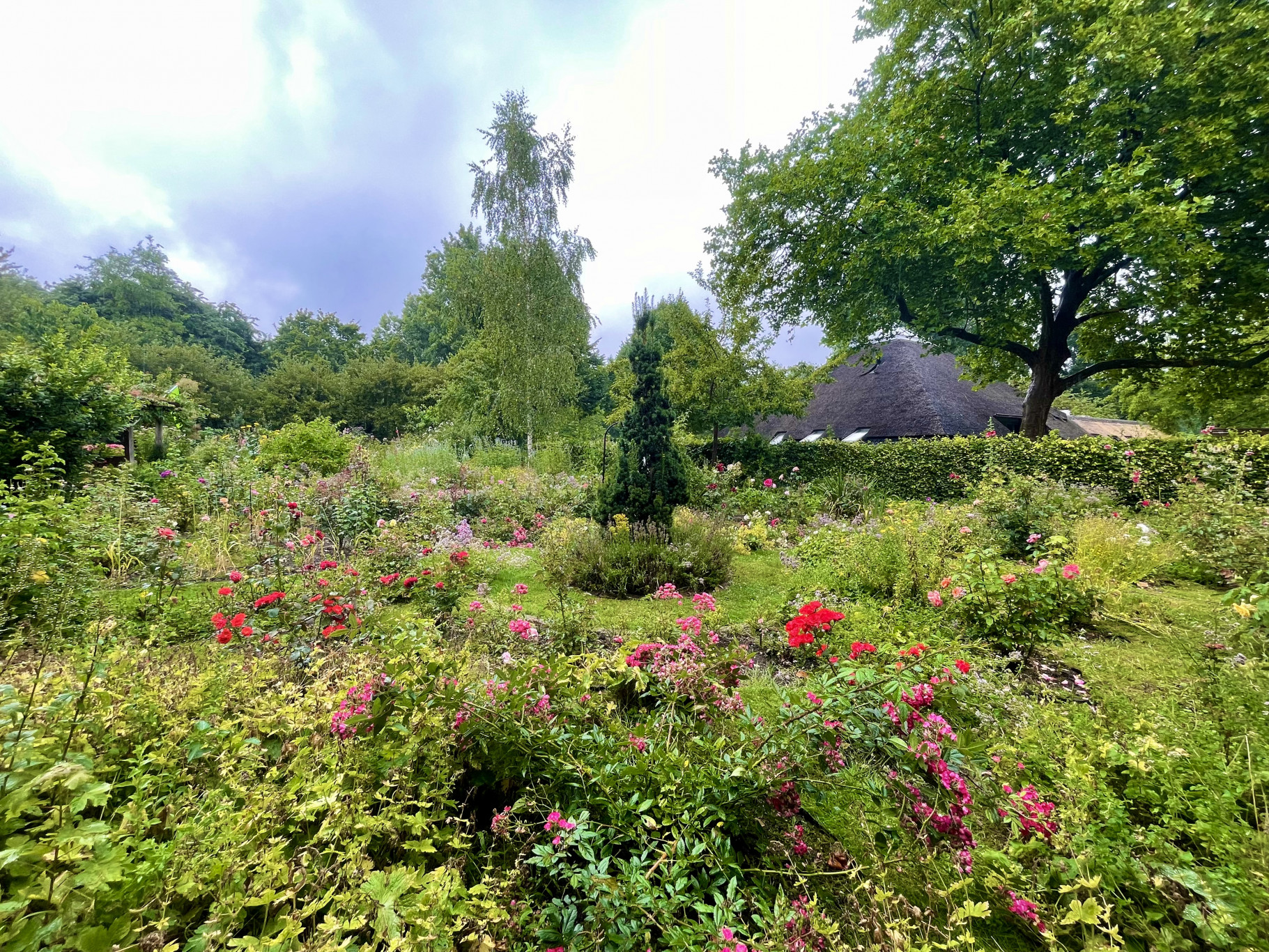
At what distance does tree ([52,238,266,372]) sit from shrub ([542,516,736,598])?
1184 inches

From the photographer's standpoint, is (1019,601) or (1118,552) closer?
(1019,601)

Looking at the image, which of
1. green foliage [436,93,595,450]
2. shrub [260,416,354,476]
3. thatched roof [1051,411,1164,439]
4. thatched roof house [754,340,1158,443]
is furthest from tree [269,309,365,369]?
thatched roof [1051,411,1164,439]

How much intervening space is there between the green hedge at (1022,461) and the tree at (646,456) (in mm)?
5416

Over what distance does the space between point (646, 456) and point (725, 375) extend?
579 cm

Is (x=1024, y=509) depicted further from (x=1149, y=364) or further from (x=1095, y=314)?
(x=1095, y=314)

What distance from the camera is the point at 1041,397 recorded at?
936cm

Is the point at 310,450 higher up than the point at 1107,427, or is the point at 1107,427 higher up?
the point at 1107,427

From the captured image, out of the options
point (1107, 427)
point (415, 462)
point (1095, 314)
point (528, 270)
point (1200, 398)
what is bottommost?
point (415, 462)

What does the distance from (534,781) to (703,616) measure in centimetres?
148

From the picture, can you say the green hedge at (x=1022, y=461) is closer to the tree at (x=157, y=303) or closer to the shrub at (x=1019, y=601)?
the shrub at (x=1019, y=601)

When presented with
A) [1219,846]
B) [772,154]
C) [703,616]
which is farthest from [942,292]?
[1219,846]

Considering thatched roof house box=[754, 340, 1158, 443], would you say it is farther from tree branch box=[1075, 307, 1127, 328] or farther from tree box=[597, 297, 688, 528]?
tree box=[597, 297, 688, 528]

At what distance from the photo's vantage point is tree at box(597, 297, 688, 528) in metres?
5.36

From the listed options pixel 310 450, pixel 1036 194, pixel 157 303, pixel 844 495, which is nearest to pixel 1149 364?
pixel 1036 194
